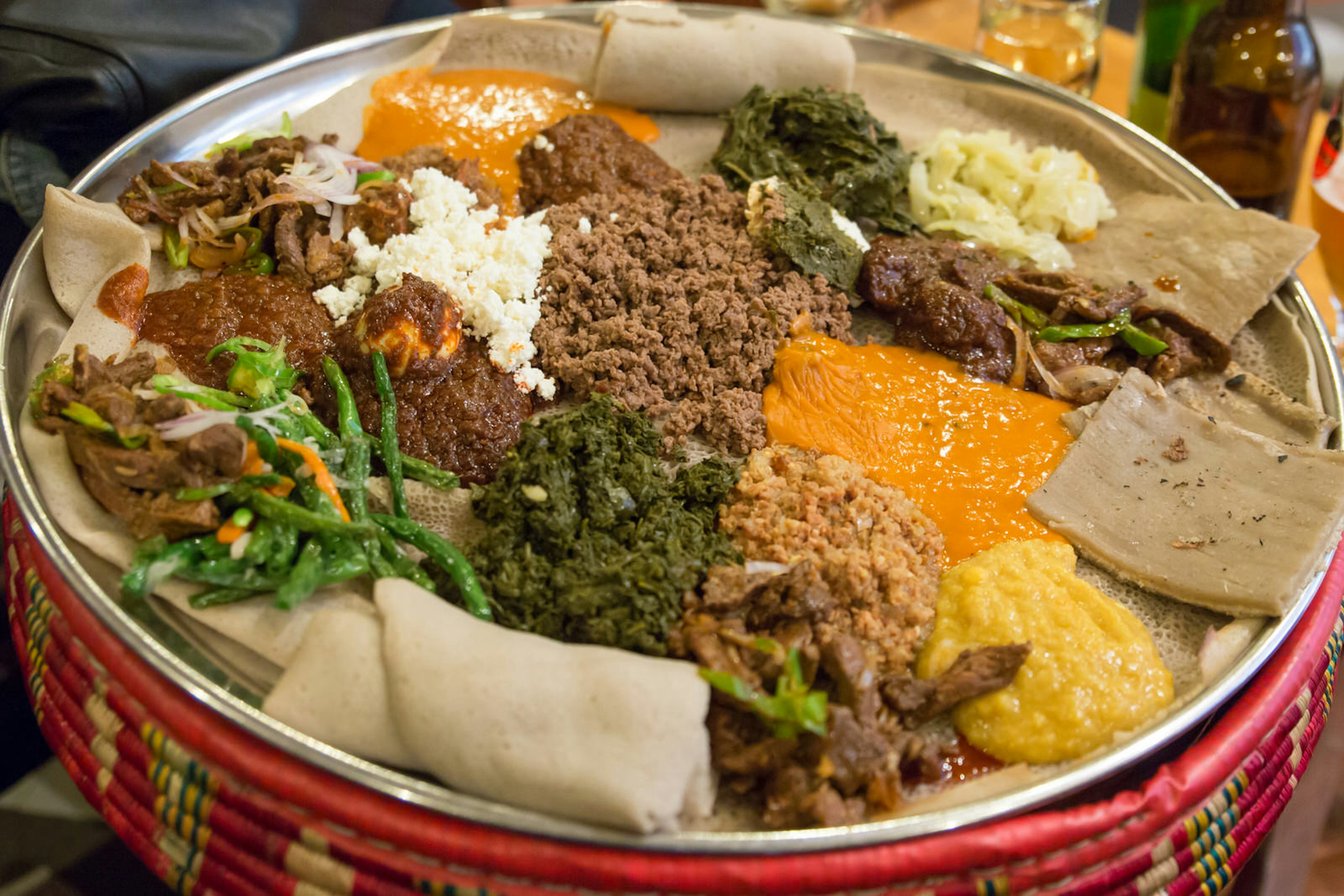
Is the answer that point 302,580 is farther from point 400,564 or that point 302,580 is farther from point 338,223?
point 338,223

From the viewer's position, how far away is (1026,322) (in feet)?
10.2

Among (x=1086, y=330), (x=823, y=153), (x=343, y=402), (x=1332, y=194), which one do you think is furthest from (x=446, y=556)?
(x=1332, y=194)

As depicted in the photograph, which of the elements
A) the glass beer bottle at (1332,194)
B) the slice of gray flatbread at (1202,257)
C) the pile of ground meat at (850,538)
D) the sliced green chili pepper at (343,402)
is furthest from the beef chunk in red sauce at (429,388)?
the glass beer bottle at (1332,194)

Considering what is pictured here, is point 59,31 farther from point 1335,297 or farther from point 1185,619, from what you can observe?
point 1335,297

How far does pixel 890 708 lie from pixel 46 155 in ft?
10.5

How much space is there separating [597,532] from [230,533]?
839 mm

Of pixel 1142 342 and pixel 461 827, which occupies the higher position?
pixel 1142 342

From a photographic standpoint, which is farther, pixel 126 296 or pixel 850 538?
pixel 126 296

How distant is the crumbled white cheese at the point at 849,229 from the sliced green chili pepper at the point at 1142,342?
0.88m

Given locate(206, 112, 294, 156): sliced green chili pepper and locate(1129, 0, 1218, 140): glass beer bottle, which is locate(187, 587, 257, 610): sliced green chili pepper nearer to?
locate(206, 112, 294, 156): sliced green chili pepper

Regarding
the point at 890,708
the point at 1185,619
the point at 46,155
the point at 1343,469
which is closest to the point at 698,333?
the point at 890,708

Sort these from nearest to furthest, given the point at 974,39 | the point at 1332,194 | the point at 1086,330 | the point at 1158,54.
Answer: the point at 1086,330
the point at 1332,194
the point at 1158,54
the point at 974,39

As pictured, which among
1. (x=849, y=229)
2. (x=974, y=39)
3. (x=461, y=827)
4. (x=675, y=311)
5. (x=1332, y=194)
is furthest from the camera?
(x=974, y=39)

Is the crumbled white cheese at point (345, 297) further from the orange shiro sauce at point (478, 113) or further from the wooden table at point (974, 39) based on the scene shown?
the wooden table at point (974, 39)
